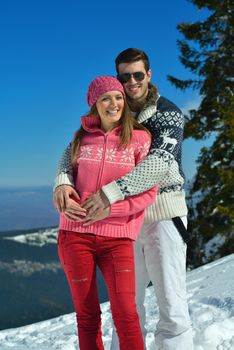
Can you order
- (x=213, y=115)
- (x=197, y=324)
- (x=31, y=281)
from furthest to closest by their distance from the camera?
(x=31, y=281)
(x=213, y=115)
(x=197, y=324)

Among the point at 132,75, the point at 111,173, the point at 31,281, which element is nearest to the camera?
the point at 111,173

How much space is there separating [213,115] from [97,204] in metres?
13.2

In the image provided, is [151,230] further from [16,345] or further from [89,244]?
[16,345]

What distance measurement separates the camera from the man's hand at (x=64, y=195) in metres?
2.72

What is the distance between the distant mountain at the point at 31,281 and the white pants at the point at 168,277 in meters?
17.2

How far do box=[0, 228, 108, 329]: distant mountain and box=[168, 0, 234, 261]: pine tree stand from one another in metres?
6.90

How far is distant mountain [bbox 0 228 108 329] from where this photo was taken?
4294cm

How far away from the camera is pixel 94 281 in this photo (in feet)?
8.95

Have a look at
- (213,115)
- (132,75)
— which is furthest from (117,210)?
(213,115)

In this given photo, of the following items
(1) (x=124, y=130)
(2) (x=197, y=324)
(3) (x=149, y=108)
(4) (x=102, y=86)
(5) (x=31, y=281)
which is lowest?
(5) (x=31, y=281)

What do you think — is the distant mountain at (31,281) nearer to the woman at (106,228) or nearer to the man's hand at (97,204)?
the woman at (106,228)

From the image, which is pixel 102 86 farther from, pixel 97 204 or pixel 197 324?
pixel 197 324

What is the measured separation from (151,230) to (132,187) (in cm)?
55

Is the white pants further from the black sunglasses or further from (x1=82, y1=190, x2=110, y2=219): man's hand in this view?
the black sunglasses
